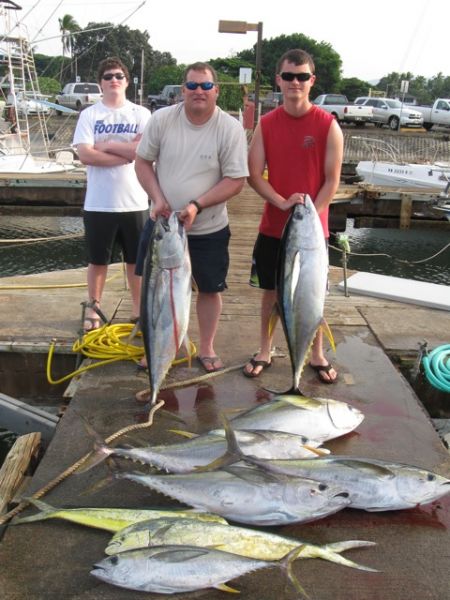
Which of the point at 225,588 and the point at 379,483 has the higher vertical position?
the point at 379,483

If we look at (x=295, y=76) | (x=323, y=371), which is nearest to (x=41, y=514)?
(x=323, y=371)

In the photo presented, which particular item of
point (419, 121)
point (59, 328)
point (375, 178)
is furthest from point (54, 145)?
point (59, 328)

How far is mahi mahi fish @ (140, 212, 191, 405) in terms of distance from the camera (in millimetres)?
3059

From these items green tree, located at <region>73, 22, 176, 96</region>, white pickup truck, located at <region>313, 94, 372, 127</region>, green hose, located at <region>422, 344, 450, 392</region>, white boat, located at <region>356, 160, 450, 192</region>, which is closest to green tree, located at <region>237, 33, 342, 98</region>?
green tree, located at <region>73, 22, 176, 96</region>

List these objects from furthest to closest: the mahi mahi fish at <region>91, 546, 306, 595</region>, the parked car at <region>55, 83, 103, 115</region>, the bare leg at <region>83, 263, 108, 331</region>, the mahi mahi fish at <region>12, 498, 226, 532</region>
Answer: the parked car at <region>55, 83, 103, 115</region> → the bare leg at <region>83, 263, 108, 331</region> → the mahi mahi fish at <region>12, 498, 226, 532</region> → the mahi mahi fish at <region>91, 546, 306, 595</region>

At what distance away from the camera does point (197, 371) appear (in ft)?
12.6

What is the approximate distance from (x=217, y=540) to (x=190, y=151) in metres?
2.31

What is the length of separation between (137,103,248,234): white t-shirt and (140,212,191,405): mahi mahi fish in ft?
1.44

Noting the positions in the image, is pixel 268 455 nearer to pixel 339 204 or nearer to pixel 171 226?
pixel 171 226

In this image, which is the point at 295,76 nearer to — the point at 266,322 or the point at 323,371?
the point at 266,322

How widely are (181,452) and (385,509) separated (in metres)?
1.00

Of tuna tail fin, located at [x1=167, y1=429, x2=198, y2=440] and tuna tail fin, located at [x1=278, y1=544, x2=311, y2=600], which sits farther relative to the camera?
tuna tail fin, located at [x1=167, y1=429, x2=198, y2=440]

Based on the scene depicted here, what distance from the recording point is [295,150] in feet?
11.3

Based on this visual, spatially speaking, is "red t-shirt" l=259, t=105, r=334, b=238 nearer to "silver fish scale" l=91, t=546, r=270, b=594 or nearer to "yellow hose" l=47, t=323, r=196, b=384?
"yellow hose" l=47, t=323, r=196, b=384
